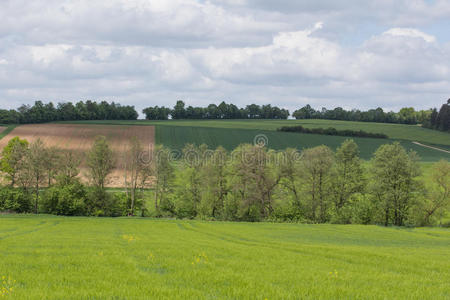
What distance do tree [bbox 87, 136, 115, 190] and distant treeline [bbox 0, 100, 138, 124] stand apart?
9346 centimetres

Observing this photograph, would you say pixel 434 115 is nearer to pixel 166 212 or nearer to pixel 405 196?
pixel 405 196

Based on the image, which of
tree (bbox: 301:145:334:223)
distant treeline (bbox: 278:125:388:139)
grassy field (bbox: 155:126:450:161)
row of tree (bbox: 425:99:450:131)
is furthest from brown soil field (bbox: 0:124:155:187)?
row of tree (bbox: 425:99:450:131)

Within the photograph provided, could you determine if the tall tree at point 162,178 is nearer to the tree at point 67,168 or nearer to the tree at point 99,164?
the tree at point 99,164

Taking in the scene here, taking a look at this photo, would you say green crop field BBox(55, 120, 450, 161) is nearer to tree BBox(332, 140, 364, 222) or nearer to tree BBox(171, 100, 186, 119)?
tree BBox(171, 100, 186, 119)

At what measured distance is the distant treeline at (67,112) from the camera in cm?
14712

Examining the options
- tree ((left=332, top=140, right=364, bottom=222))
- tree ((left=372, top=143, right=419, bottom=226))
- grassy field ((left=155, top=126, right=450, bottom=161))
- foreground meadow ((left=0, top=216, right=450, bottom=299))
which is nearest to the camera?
foreground meadow ((left=0, top=216, right=450, bottom=299))

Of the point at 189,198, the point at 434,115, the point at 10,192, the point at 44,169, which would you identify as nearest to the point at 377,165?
the point at 189,198

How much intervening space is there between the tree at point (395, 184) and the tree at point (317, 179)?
772 centimetres

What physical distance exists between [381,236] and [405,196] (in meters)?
23.4

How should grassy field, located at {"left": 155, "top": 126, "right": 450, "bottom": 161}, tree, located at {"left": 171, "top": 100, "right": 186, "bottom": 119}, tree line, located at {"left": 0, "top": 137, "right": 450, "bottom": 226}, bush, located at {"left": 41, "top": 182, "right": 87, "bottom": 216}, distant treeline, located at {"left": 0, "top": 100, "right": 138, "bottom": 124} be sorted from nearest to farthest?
tree line, located at {"left": 0, "top": 137, "right": 450, "bottom": 226}, bush, located at {"left": 41, "top": 182, "right": 87, "bottom": 216}, grassy field, located at {"left": 155, "top": 126, "right": 450, "bottom": 161}, distant treeline, located at {"left": 0, "top": 100, "right": 138, "bottom": 124}, tree, located at {"left": 171, "top": 100, "right": 186, "bottom": 119}

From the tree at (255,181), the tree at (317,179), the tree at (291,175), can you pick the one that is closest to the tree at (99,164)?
the tree at (255,181)

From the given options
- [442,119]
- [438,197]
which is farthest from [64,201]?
[442,119]

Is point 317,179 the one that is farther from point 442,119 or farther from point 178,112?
point 178,112

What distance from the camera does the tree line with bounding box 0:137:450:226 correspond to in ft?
203
